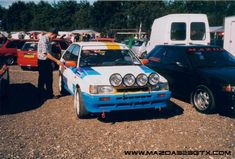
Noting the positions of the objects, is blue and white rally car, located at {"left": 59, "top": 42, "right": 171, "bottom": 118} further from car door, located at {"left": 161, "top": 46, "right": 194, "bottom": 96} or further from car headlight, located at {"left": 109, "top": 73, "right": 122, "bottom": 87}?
car door, located at {"left": 161, "top": 46, "right": 194, "bottom": 96}

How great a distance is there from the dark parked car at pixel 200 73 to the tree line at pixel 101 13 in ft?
166

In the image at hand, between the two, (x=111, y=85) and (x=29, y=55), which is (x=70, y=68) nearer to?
(x=111, y=85)

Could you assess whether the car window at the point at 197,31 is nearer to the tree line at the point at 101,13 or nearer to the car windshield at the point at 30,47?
the car windshield at the point at 30,47

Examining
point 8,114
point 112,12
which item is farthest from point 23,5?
point 8,114

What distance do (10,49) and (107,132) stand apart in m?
12.3

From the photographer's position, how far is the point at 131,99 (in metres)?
5.80

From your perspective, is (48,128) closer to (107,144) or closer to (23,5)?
(107,144)

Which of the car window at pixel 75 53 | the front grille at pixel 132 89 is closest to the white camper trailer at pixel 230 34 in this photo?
the car window at pixel 75 53

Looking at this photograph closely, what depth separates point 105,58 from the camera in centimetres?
694

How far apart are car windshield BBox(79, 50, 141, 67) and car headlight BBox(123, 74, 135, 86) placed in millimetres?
1067

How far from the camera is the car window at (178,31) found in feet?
39.1

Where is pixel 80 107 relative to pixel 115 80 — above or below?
below

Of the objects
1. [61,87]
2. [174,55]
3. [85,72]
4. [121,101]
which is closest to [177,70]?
[174,55]

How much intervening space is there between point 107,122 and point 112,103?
23.0 inches
